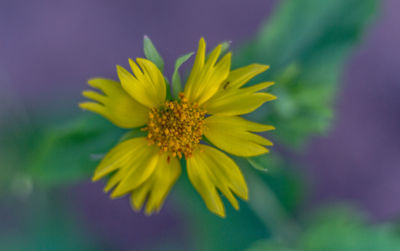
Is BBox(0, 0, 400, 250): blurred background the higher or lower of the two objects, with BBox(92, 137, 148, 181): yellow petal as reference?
higher

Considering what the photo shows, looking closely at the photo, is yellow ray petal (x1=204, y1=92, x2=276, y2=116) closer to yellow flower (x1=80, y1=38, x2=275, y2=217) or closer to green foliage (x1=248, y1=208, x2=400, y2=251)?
yellow flower (x1=80, y1=38, x2=275, y2=217)

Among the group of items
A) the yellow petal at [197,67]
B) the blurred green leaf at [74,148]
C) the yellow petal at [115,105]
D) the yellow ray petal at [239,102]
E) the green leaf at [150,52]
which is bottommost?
the blurred green leaf at [74,148]

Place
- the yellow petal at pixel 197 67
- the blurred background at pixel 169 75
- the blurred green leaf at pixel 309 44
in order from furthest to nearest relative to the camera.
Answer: the blurred background at pixel 169 75 < the blurred green leaf at pixel 309 44 < the yellow petal at pixel 197 67

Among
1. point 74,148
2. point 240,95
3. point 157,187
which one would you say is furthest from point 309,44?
point 74,148

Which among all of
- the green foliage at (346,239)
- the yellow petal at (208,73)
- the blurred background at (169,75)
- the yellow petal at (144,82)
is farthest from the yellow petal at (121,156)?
the blurred background at (169,75)

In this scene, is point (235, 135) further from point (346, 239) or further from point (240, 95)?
point (346, 239)

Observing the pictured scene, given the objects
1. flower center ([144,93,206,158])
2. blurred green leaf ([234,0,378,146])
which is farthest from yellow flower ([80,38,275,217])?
blurred green leaf ([234,0,378,146])

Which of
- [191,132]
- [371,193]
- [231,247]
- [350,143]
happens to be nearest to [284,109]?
[191,132]

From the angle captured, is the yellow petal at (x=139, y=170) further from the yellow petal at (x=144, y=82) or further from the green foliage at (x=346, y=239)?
the green foliage at (x=346, y=239)
